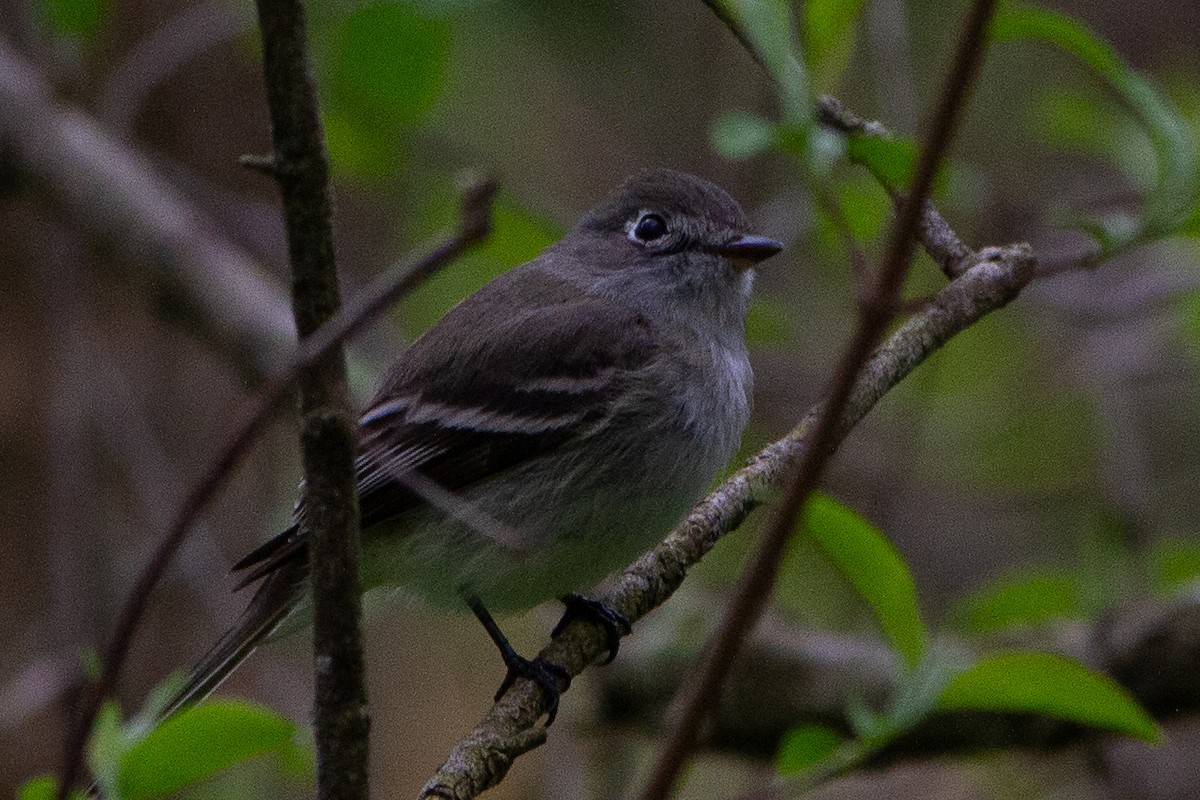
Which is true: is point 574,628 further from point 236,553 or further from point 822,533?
point 236,553

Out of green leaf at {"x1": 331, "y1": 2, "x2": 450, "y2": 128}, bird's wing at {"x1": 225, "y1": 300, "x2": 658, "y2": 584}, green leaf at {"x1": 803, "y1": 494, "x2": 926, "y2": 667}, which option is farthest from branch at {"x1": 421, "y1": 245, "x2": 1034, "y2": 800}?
green leaf at {"x1": 331, "y1": 2, "x2": 450, "y2": 128}

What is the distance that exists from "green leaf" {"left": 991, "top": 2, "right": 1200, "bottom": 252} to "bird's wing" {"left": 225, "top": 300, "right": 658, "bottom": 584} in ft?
4.00

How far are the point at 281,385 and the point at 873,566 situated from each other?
1.37 m

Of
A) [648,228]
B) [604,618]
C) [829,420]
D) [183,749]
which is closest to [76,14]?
[648,228]

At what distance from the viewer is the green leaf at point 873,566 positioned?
230 cm

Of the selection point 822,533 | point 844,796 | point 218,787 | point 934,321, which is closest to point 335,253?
point 822,533

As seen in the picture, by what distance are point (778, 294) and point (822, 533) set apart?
15.4 feet

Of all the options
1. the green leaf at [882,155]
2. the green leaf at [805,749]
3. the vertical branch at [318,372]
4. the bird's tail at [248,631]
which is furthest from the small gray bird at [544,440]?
the vertical branch at [318,372]

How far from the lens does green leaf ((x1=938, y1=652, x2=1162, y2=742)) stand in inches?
89.3

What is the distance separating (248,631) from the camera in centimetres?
320

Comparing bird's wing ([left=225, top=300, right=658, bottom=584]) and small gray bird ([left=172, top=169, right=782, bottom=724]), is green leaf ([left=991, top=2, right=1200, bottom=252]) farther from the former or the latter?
bird's wing ([left=225, top=300, right=658, bottom=584])

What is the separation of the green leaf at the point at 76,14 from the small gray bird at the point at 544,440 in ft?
5.69

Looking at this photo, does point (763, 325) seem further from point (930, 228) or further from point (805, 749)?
point (805, 749)

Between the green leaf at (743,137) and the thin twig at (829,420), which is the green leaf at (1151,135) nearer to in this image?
the green leaf at (743,137)
